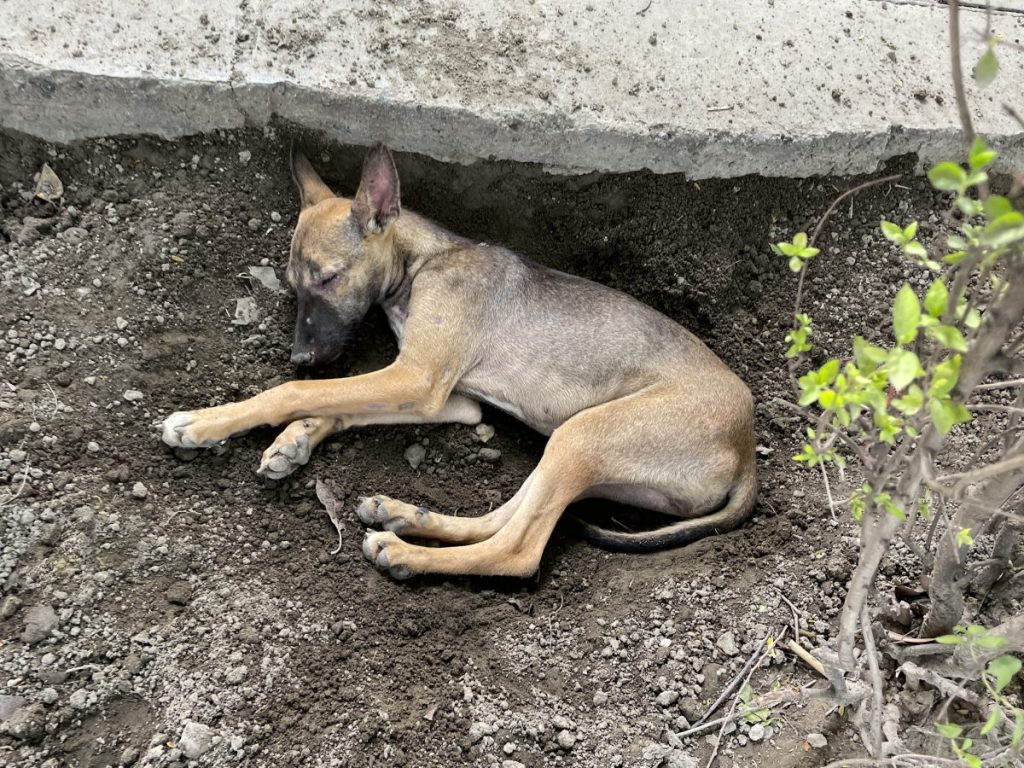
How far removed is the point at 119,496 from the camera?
344cm

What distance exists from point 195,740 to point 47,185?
2884mm

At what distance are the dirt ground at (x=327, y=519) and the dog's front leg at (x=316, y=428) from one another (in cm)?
9

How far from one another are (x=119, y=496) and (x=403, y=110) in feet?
7.65

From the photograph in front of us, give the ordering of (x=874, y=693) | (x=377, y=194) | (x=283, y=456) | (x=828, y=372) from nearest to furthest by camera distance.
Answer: (x=828, y=372)
(x=874, y=693)
(x=283, y=456)
(x=377, y=194)

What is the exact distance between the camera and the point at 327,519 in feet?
12.3

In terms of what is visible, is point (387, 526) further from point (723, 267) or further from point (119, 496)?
point (723, 267)

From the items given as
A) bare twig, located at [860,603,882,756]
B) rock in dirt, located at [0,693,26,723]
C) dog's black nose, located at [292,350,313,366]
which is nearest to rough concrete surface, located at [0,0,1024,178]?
dog's black nose, located at [292,350,313,366]

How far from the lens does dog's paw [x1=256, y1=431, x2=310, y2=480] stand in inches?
145

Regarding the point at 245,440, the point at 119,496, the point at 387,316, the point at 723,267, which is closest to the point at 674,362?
the point at 723,267

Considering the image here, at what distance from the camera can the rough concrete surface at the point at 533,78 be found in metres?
3.95

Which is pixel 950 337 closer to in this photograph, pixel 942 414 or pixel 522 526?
pixel 942 414

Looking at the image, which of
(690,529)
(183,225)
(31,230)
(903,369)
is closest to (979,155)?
(903,369)

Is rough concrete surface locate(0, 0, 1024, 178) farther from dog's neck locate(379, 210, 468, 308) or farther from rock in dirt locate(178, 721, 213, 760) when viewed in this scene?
rock in dirt locate(178, 721, 213, 760)

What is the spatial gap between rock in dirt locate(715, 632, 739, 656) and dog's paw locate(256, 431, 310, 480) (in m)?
2.07
